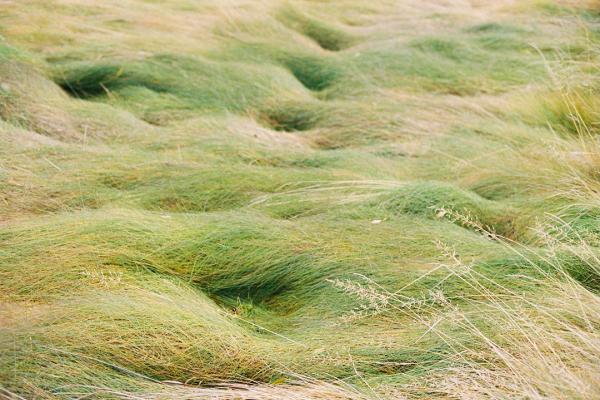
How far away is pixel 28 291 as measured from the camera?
3.02 meters

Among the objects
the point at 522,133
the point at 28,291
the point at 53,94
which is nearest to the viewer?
the point at 28,291

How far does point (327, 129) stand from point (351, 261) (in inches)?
86.6

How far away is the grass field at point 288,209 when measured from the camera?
8.46 ft

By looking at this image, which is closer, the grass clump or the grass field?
the grass field

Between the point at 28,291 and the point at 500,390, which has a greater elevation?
the point at 500,390

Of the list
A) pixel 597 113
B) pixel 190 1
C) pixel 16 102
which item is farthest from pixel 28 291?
pixel 190 1

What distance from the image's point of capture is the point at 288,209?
13.0 ft

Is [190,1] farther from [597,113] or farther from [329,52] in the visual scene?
[597,113]

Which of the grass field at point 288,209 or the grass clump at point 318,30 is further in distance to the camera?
the grass clump at point 318,30

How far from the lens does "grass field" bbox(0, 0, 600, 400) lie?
258 cm

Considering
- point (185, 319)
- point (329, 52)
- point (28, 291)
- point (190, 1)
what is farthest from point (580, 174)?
point (190, 1)

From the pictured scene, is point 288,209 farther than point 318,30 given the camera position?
No

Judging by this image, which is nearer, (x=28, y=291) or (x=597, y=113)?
(x=28, y=291)

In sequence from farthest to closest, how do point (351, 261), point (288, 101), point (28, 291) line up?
point (288, 101), point (351, 261), point (28, 291)
